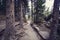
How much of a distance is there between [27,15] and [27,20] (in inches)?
24.2

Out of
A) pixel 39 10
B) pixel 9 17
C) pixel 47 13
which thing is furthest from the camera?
pixel 47 13

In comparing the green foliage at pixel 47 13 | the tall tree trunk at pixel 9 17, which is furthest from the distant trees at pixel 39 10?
the tall tree trunk at pixel 9 17

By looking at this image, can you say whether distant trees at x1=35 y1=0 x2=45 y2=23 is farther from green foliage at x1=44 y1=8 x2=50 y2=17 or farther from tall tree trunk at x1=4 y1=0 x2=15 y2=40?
tall tree trunk at x1=4 y1=0 x2=15 y2=40

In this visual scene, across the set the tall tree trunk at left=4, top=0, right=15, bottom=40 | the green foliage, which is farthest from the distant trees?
the tall tree trunk at left=4, top=0, right=15, bottom=40

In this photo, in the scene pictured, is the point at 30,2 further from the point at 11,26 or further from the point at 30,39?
the point at 11,26

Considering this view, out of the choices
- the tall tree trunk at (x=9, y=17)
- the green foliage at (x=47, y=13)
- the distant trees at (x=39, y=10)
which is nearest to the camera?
the tall tree trunk at (x=9, y=17)

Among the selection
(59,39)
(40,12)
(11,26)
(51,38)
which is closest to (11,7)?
(11,26)

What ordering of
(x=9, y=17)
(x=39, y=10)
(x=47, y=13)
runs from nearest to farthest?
(x=9, y=17), (x=39, y=10), (x=47, y=13)

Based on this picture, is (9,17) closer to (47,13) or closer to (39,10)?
(39,10)

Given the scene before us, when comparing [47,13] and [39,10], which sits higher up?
[39,10]

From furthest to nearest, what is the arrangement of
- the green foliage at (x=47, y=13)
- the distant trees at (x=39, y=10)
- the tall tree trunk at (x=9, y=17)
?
1. the green foliage at (x=47, y=13)
2. the distant trees at (x=39, y=10)
3. the tall tree trunk at (x=9, y=17)

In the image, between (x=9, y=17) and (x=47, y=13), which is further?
(x=47, y=13)

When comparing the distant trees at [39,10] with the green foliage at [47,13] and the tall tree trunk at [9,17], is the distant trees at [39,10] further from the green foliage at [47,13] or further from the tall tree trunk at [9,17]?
the tall tree trunk at [9,17]

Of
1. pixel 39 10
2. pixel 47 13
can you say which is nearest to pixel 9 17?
pixel 39 10
